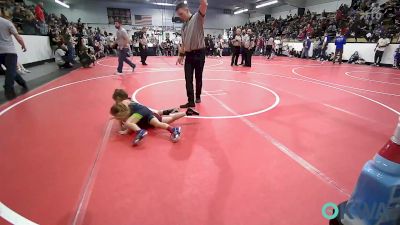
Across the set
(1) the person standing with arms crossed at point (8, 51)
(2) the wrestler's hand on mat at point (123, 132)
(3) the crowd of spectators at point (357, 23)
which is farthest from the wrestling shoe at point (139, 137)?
(3) the crowd of spectators at point (357, 23)

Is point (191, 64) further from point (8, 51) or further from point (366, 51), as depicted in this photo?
point (366, 51)

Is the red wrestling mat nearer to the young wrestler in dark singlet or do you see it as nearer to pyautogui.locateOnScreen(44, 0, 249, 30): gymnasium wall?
the young wrestler in dark singlet

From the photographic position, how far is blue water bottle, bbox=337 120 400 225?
1024mm

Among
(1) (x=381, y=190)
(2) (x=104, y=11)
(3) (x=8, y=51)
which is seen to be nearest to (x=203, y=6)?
(1) (x=381, y=190)

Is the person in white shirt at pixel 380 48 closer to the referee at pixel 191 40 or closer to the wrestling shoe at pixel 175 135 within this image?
the referee at pixel 191 40

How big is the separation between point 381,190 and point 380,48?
15.7m

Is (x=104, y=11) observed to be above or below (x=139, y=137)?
above

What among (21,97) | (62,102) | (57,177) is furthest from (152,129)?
(21,97)

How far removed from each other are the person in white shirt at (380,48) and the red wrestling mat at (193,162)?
10.5m

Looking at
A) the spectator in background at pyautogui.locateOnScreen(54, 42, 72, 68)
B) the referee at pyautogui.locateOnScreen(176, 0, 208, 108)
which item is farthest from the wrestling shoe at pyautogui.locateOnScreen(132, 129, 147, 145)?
the spectator in background at pyautogui.locateOnScreen(54, 42, 72, 68)

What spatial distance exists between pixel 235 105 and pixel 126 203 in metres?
3.25

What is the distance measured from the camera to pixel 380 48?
42.8 feet

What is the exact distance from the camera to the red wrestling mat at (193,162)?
6.33 ft

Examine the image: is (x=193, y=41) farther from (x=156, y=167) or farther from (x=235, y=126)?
(x=156, y=167)
